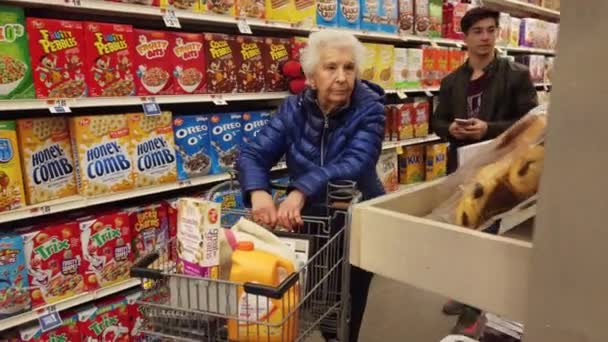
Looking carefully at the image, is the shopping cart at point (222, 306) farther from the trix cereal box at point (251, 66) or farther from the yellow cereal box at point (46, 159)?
the trix cereal box at point (251, 66)

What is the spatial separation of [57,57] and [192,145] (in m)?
0.77

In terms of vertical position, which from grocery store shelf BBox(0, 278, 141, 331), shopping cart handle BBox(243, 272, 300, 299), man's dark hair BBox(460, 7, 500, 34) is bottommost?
grocery store shelf BBox(0, 278, 141, 331)

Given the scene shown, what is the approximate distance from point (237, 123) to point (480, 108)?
1332 mm

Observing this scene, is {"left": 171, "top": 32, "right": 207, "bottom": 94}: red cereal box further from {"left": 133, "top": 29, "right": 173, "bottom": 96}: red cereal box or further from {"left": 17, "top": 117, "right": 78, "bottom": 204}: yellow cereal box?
{"left": 17, "top": 117, "right": 78, "bottom": 204}: yellow cereal box

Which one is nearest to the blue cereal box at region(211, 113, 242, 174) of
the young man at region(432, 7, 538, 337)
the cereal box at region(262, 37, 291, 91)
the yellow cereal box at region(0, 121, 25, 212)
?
the cereal box at region(262, 37, 291, 91)

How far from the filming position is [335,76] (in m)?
1.91

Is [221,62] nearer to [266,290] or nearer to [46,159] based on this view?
[46,159]

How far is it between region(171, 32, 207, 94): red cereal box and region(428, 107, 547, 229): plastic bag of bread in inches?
75.4

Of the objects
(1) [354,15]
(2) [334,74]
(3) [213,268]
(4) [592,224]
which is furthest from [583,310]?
(1) [354,15]

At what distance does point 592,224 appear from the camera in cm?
48

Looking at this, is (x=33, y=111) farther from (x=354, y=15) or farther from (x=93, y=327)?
(x=354, y=15)

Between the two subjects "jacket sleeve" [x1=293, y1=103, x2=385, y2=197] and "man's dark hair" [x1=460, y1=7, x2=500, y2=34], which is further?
"man's dark hair" [x1=460, y1=7, x2=500, y2=34]

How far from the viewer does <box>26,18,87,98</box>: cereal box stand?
1.97m

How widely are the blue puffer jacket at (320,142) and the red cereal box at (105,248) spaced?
818mm
